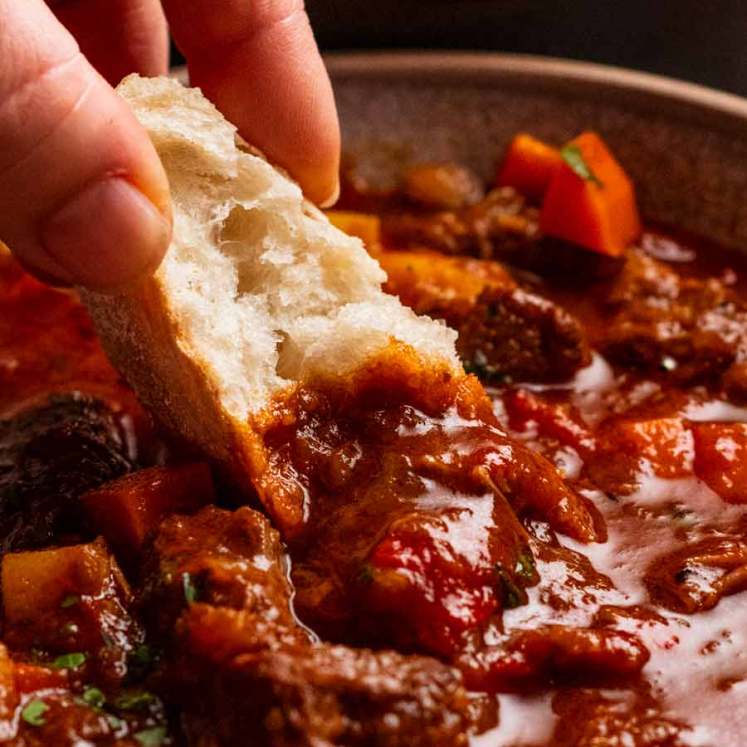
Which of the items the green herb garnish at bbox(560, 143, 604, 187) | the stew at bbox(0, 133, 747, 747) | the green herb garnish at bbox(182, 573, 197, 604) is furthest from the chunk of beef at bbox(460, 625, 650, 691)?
the green herb garnish at bbox(560, 143, 604, 187)

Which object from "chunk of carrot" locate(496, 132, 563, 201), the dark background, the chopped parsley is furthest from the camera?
the dark background

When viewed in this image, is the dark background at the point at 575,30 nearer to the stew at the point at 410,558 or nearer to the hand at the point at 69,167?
the stew at the point at 410,558

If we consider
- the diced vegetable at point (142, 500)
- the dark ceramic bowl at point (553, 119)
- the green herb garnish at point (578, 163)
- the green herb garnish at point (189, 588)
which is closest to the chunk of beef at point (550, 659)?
the green herb garnish at point (189, 588)

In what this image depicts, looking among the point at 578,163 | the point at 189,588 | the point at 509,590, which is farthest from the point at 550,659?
the point at 578,163

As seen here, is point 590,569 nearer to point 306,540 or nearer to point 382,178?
point 306,540

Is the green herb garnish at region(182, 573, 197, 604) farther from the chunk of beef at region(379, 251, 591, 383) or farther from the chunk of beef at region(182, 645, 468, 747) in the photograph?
the chunk of beef at region(379, 251, 591, 383)

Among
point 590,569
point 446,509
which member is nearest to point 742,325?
point 590,569

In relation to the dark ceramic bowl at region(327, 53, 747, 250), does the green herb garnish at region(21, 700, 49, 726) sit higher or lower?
higher
